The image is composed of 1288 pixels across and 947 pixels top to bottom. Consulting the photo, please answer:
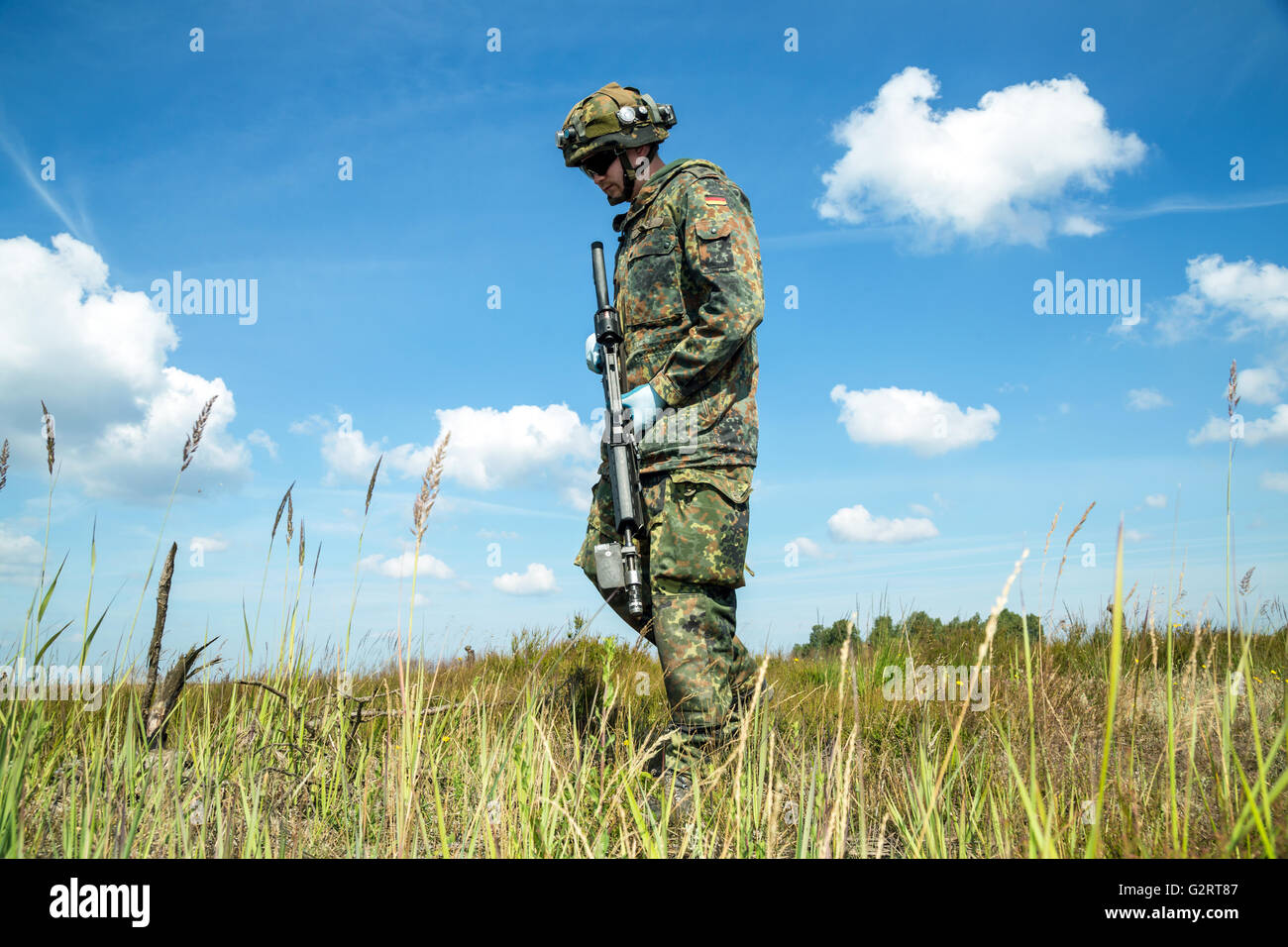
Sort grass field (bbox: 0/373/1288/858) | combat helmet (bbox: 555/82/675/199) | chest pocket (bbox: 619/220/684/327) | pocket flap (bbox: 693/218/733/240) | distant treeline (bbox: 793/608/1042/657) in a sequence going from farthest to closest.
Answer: distant treeline (bbox: 793/608/1042/657)
combat helmet (bbox: 555/82/675/199)
chest pocket (bbox: 619/220/684/327)
pocket flap (bbox: 693/218/733/240)
grass field (bbox: 0/373/1288/858)

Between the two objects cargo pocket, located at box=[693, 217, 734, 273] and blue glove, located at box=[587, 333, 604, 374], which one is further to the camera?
blue glove, located at box=[587, 333, 604, 374]

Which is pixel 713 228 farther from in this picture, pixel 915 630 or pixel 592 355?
pixel 915 630

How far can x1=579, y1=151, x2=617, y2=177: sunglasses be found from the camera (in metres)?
3.41

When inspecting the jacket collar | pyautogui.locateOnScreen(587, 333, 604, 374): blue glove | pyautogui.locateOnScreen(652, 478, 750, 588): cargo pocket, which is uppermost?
the jacket collar

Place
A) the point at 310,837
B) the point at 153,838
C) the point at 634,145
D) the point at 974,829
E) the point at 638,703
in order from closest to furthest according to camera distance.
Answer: the point at 974,829 → the point at 153,838 → the point at 310,837 → the point at 634,145 → the point at 638,703

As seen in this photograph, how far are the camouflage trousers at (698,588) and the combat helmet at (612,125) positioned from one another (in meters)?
1.56

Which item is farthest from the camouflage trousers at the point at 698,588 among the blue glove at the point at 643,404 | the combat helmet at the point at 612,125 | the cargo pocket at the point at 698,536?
the combat helmet at the point at 612,125

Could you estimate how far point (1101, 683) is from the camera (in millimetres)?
4375

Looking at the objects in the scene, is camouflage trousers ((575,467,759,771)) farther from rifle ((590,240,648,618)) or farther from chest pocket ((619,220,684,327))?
chest pocket ((619,220,684,327))

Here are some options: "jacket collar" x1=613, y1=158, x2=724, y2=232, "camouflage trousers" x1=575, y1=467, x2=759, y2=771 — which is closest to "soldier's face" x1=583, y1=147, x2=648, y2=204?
"jacket collar" x1=613, y1=158, x2=724, y2=232
